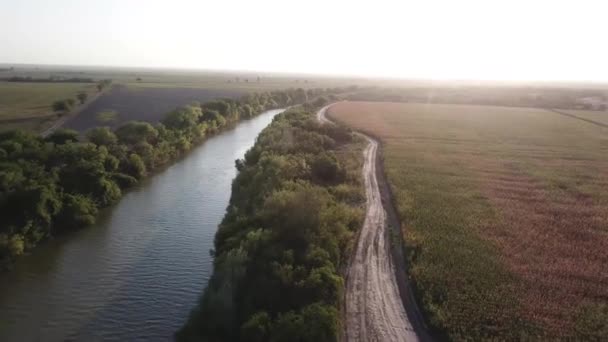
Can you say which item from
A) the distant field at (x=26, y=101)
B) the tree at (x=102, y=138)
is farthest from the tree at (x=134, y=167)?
the distant field at (x=26, y=101)

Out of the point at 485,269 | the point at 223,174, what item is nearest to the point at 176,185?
the point at 223,174

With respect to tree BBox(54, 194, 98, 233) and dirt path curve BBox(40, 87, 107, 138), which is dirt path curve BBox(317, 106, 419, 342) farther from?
dirt path curve BBox(40, 87, 107, 138)

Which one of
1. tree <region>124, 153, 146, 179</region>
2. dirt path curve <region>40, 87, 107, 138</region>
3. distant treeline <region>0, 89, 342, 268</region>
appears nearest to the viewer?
distant treeline <region>0, 89, 342, 268</region>

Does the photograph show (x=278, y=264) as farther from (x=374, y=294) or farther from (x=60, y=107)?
(x=60, y=107)

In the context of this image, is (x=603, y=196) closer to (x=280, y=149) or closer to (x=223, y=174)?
(x=280, y=149)

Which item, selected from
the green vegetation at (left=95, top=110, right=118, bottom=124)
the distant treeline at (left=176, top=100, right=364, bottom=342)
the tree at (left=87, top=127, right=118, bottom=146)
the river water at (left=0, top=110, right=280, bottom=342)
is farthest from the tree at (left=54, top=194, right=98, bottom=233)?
the green vegetation at (left=95, top=110, right=118, bottom=124)
